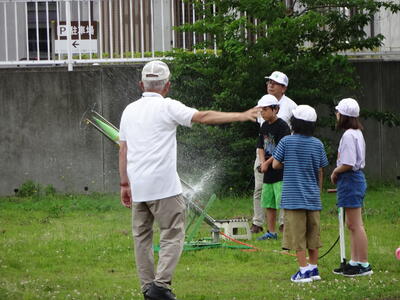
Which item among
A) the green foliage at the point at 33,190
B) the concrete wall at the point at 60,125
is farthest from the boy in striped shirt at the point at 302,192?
the green foliage at the point at 33,190

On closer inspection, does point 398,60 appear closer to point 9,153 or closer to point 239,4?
point 239,4

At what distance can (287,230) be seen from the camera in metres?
8.82

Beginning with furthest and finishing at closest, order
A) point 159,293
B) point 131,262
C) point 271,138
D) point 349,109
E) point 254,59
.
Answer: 1. point 254,59
2. point 271,138
3. point 131,262
4. point 349,109
5. point 159,293

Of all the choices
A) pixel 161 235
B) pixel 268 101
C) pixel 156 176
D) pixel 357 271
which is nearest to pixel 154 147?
pixel 156 176

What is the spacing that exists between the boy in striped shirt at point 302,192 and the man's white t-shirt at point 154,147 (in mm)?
1404

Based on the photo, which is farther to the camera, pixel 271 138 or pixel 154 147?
pixel 271 138

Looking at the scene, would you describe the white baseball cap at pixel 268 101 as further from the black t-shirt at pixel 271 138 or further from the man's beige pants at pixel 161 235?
the man's beige pants at pixel 161 235

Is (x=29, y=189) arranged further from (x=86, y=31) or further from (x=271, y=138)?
(x=271, y=138)

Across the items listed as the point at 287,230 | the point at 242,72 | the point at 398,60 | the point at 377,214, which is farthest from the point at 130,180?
the point at 398,60

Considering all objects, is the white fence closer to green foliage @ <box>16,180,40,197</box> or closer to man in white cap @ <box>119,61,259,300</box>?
green foliage @ <box>16,180,40,197</box>

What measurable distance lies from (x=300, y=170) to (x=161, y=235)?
163 centimetres

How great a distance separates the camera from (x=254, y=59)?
14.8 m

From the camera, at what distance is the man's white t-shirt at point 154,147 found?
7695mm

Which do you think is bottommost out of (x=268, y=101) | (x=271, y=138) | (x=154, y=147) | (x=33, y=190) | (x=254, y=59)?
(x=33, y=190)
